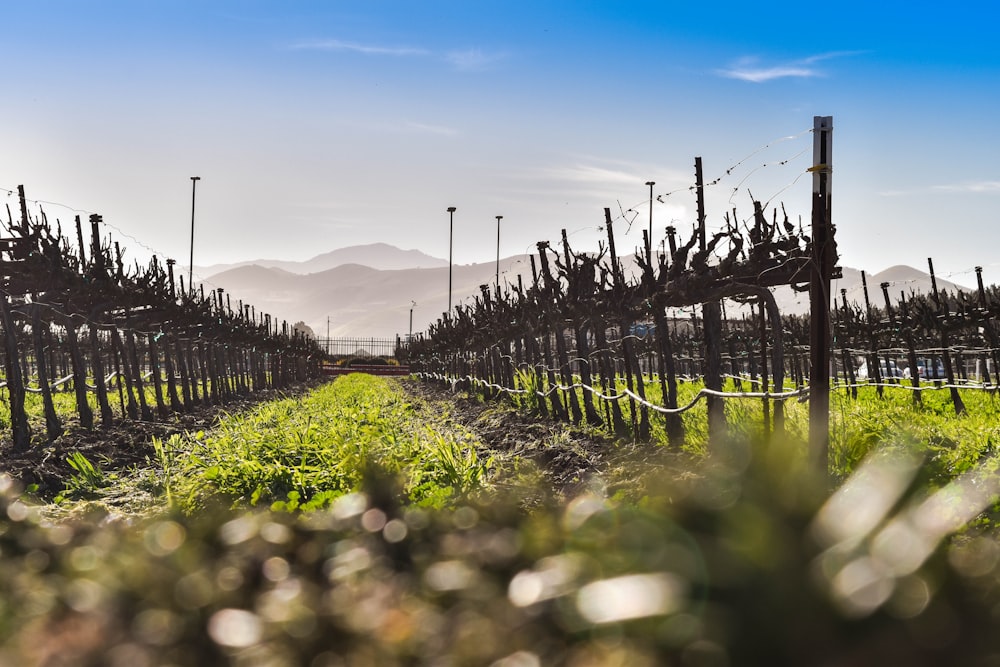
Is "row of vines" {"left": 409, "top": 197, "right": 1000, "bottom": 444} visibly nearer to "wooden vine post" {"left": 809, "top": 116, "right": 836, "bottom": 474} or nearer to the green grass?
"wooden vine post" {"left": 809, "top": 116, "right": 836, "bottom": 474}

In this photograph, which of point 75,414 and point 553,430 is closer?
point 553,430

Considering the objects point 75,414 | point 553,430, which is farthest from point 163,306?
point 553,430

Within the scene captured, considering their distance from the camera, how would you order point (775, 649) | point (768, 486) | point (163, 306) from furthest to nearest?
point (163, 306) < point (768, 486) < point (775, 649)

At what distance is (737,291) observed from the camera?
39.4ft

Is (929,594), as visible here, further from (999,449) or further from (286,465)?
(999,449)

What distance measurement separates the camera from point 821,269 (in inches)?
299

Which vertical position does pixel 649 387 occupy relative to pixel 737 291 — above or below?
below

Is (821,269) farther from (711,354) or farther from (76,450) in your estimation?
(76,450)

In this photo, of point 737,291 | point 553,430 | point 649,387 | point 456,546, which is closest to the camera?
point 456,546

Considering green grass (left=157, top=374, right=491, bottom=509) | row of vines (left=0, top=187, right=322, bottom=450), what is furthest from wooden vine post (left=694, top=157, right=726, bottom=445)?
row of vines (left=0, top=187, right=322, bottom=450)

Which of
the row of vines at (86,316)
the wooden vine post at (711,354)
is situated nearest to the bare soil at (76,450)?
the row of vines at (86,316)

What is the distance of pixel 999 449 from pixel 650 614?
33.9ft

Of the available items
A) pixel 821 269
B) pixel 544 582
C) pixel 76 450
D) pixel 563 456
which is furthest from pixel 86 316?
pixel 544 582

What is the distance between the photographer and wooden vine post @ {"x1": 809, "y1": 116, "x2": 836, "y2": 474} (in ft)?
23.8
